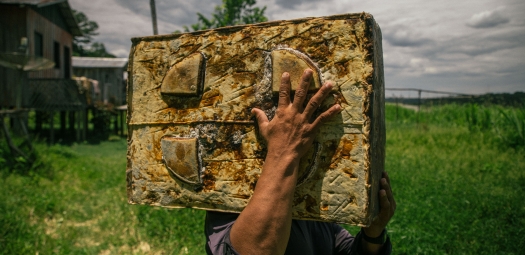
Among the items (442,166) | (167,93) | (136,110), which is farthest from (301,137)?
(442,166)

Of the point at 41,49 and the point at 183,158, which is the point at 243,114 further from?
the point at 41,49

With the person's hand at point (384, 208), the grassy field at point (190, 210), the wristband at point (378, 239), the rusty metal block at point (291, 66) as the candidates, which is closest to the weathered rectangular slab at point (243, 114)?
the rusty metal block at point (291, 66)

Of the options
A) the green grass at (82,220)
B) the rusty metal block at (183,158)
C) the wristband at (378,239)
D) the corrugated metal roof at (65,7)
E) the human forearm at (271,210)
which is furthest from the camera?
the corrugated metal roof at (65,7)

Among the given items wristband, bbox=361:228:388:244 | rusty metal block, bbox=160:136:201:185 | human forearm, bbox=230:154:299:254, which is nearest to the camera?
human forearm, bbox=230:154:299:254

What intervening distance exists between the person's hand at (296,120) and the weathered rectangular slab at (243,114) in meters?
0.04

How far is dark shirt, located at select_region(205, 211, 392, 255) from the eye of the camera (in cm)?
143

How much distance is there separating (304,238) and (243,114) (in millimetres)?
634

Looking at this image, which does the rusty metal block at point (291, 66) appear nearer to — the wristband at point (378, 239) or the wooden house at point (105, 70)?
the wristband at point (378, 239)

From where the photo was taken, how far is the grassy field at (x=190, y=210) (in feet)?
12.1

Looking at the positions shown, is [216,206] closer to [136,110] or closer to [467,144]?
[136,110]

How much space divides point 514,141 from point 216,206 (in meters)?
8.98

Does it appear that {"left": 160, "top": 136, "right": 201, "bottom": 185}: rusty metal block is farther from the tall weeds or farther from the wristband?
the tall weeds

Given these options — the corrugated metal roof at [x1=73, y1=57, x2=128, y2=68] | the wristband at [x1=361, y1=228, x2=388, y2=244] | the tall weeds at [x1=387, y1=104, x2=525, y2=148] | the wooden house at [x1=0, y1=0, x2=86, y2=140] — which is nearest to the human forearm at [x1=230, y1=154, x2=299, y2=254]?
the wristband at [x1=361, y1=228, x2=388, y2=244]

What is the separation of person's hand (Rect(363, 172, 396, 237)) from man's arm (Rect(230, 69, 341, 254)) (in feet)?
1.42
